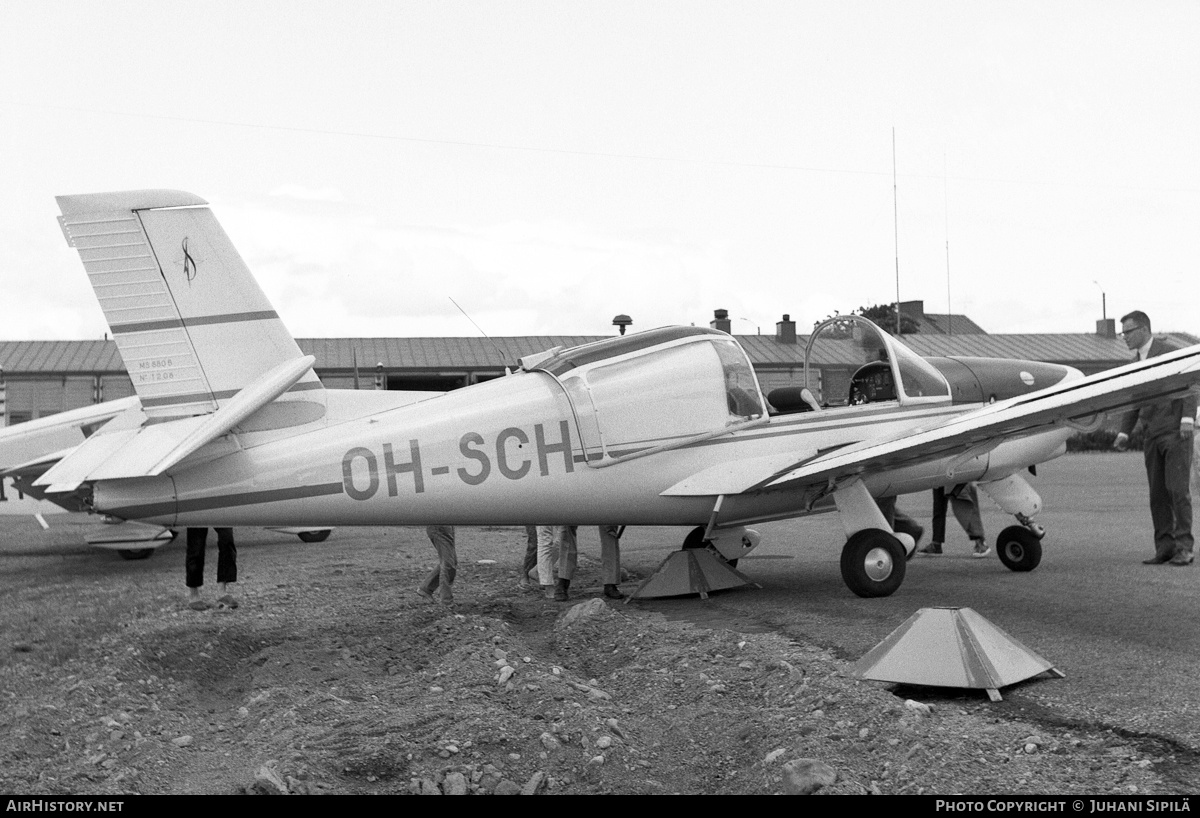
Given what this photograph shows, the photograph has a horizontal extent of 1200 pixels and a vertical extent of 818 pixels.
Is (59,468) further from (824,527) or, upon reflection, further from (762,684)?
(824,527)

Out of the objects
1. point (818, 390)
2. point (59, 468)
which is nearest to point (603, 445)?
point (818, 390)

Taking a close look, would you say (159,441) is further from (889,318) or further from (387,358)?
(889,318)

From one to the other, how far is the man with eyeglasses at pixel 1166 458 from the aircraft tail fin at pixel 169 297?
760 centimetres

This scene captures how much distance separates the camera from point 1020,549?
10.3m

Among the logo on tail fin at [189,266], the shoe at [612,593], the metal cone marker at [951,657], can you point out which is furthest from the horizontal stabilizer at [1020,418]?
the logo on tail fin at [189,266]

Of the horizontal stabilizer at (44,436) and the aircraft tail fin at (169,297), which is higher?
the aircraft tail fin at (169,297)

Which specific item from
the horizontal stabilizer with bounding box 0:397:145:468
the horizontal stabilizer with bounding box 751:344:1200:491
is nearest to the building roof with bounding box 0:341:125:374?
the horizontal stabilizer with bounding box 0:397:145:468

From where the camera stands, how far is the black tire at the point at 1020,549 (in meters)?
10.3

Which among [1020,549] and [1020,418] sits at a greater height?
[1020,418]

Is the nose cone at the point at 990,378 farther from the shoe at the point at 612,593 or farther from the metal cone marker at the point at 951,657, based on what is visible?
the metal cone marker at the point at 951,657

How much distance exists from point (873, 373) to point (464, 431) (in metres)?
3.86

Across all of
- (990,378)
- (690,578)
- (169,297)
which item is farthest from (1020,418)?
(169,297)

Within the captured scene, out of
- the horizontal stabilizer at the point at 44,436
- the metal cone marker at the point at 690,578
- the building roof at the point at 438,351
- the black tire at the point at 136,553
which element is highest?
the building roof at the point at 438,351

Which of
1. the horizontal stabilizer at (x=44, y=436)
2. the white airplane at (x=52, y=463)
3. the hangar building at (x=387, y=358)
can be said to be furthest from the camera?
the hangar building at (x=387, y=358)
